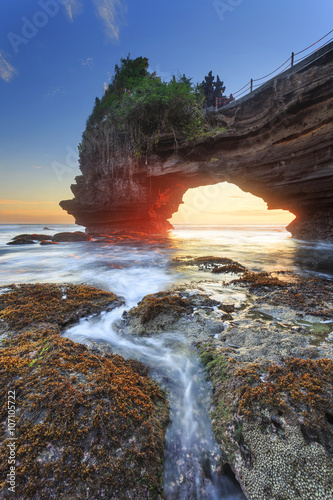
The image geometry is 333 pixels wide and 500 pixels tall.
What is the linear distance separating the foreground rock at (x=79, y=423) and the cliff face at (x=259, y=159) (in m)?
12.5

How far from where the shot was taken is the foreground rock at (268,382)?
131 cm

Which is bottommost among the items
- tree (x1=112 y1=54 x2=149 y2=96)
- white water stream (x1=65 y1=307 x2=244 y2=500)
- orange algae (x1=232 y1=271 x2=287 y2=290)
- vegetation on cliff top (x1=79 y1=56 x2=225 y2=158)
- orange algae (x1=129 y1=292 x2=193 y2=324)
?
white water stream (x1=65 y1=307 x2=244 y2=500)

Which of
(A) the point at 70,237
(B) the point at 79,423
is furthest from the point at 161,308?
(A) the point at 70,237

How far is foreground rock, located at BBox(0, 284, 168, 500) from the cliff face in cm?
1246

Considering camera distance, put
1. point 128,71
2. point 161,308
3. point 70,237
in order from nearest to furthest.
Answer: point 161,308, point 128,71, point 70,237

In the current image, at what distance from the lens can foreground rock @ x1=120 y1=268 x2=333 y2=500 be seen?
4.31ft

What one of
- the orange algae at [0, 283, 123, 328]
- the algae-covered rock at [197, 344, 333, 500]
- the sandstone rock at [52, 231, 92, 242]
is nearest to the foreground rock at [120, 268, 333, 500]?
the algae-covered rock at [197, 344, 333, 500]

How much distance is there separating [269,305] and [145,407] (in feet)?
9.70

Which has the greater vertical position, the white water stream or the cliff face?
the cliff face

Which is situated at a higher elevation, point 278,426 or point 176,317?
point 278,426

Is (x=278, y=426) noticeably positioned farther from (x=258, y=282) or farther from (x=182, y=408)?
(x=258, y=282)

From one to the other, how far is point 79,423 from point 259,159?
1391 cm

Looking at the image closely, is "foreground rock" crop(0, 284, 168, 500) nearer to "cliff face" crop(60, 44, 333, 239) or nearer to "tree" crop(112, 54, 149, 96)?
"cliff face" crop(60, 44, 333, 239)

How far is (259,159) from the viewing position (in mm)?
12117
